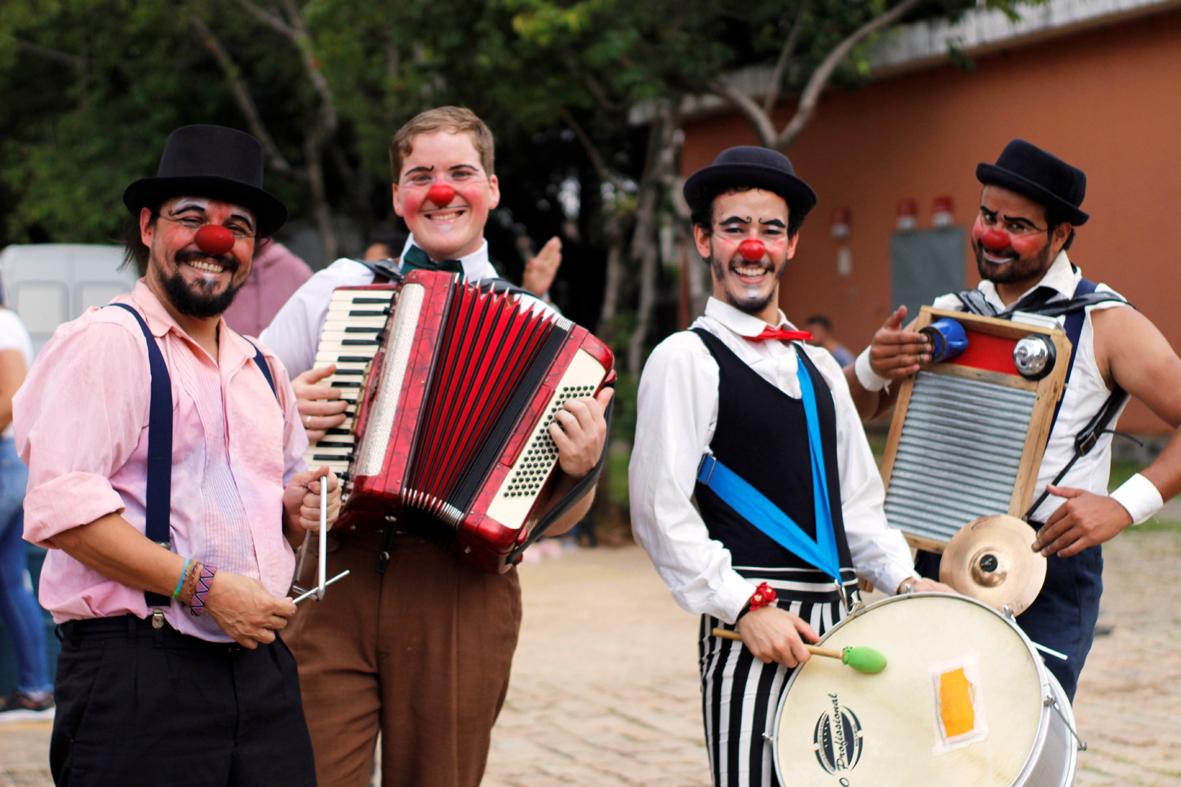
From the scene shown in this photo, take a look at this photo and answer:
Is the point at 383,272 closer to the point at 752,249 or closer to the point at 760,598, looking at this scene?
the point at 752,249

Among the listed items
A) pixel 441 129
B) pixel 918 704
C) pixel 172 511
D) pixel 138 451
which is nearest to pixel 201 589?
pixel 172 511

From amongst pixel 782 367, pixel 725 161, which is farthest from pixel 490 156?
pixel 782 367

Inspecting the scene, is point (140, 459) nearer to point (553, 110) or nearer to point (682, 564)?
point (682, 564)

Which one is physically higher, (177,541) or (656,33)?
→ (656,33)

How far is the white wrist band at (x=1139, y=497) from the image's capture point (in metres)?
3.96

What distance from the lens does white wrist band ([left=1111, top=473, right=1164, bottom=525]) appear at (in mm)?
3965

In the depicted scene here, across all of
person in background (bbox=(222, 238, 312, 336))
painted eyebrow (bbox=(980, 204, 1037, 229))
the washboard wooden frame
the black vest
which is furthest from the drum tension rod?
person in background (bbox=(222, 238, 312, 336))

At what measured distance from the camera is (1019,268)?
4.21 m

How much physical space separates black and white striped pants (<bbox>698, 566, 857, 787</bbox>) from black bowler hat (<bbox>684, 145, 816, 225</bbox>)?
36.2 inches

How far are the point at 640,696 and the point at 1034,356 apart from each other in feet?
Result: 12.8

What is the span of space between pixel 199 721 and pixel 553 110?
1069 centimetres

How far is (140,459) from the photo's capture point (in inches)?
118

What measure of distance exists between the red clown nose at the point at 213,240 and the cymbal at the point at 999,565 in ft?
6.88

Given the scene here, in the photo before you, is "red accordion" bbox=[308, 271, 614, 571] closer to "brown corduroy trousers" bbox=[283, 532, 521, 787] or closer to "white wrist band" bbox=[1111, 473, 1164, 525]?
"brown corduroy trousers" bbox=[283, 532, 521, 787]
